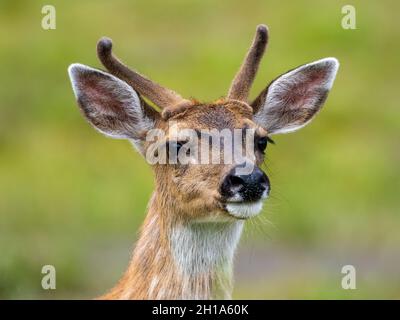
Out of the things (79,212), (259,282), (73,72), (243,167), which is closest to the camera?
(243,167)

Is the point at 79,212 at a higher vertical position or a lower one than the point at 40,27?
lower

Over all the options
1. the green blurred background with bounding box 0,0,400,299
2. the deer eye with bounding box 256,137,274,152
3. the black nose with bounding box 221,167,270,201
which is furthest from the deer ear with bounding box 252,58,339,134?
the green blurred background with bounding box 0,0,400,299

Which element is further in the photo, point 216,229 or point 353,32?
point 353,32

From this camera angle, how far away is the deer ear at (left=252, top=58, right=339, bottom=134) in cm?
1100

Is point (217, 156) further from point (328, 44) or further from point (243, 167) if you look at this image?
point (328, 44)

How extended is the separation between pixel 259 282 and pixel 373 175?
12.4 ft

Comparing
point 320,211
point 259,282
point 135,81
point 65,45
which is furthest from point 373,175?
point 135,81

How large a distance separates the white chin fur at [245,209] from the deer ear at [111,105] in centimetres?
118

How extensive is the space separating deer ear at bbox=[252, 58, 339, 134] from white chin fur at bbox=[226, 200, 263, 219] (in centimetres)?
117

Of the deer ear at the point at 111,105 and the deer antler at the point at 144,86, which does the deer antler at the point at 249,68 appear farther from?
the deer ear at the point at 111,105

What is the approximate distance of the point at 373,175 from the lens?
A: 20.4 meters

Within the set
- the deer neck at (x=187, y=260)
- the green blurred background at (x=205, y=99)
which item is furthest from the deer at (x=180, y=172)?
the green blurred background at (x=205, y=99)

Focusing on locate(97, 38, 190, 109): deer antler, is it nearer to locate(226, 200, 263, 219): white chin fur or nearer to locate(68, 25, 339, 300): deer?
locate(68, 25, 339, 300): deer

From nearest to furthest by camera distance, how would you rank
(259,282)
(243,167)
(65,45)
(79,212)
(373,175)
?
(243,167), (259,282), (79,212), (373,175), (65,45)
